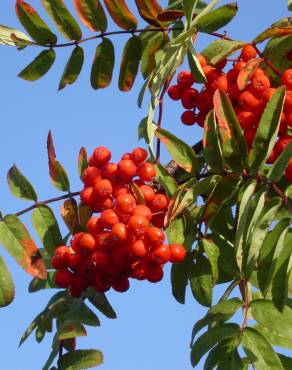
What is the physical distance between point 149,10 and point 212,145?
0.62 meters

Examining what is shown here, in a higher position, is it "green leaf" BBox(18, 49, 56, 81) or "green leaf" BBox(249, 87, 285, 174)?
"green leaf" BBox(18, 49, 56, 81)

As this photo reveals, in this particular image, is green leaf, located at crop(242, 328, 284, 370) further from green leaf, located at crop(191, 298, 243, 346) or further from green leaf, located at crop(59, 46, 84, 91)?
green leaf, located at crop(59, 46, 84, 91)

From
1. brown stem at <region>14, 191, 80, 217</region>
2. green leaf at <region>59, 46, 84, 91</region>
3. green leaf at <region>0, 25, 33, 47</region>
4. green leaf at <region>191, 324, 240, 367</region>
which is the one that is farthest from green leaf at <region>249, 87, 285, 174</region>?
green leaf at <region>0, 25, 33, 47</region>

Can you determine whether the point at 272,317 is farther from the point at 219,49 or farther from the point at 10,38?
the point at 10,38

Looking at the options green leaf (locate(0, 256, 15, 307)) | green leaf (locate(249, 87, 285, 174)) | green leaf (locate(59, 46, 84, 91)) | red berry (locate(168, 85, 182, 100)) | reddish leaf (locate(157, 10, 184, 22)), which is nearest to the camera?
green leaf (locate(249, 87, 285, 174))

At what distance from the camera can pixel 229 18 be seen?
2.62 metres

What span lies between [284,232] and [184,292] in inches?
21.9

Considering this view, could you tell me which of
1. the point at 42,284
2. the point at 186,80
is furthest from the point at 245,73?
the point at 42,284

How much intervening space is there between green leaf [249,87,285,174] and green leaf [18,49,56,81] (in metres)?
0.90

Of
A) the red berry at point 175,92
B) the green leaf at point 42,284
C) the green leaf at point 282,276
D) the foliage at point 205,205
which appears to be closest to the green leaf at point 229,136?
the foliage at point 205,205

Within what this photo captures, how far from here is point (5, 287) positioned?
2.43 metres

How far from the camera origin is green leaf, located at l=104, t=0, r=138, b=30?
2.73 m

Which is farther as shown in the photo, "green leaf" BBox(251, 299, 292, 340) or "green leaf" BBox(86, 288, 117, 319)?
"green leaf" BBox(86, 288, 117, 319)

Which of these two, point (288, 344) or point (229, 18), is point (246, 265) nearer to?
point (288, 344)
